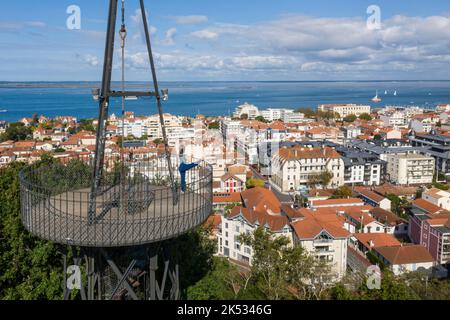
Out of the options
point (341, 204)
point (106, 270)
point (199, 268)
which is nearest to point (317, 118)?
point (341, 204)

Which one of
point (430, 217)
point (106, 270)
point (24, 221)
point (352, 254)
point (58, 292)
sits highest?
point (24, 221)

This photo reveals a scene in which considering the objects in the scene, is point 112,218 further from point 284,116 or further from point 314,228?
→ point 284,116

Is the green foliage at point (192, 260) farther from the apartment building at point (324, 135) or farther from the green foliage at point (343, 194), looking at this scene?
the apartment building at point (324, 135)

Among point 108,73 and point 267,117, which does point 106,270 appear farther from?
point 267,117

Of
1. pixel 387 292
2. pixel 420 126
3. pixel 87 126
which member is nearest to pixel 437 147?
pixel 420 126
